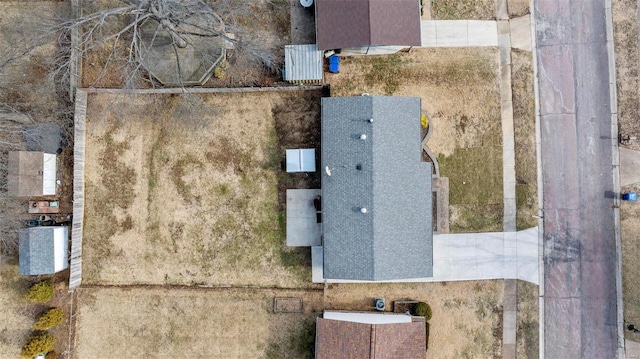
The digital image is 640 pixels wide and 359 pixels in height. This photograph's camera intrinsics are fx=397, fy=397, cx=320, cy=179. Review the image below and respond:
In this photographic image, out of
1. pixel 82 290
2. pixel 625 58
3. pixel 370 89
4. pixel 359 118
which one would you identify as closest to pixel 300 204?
pixel 359 118

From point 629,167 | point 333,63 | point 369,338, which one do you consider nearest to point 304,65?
point 333,63

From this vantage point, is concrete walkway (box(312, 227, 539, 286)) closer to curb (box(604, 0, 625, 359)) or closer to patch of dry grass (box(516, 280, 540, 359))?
patch of dry grass (box(516, 280, 540, 359))

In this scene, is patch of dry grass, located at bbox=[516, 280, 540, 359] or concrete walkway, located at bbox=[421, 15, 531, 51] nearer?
patch of dry grass, located at bbox=[516, 280, 540, 359]

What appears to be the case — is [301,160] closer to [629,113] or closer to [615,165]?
[615,165]

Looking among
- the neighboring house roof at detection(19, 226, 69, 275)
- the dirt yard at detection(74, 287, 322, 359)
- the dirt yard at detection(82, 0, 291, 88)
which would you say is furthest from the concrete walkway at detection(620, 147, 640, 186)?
the neighboring house roof at detection(19, 226, 69, 275)

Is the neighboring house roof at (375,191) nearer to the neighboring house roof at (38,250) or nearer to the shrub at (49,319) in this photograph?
the neighboring house roof at (38,250)

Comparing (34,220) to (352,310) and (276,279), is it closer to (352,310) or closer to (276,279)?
(276,279)
